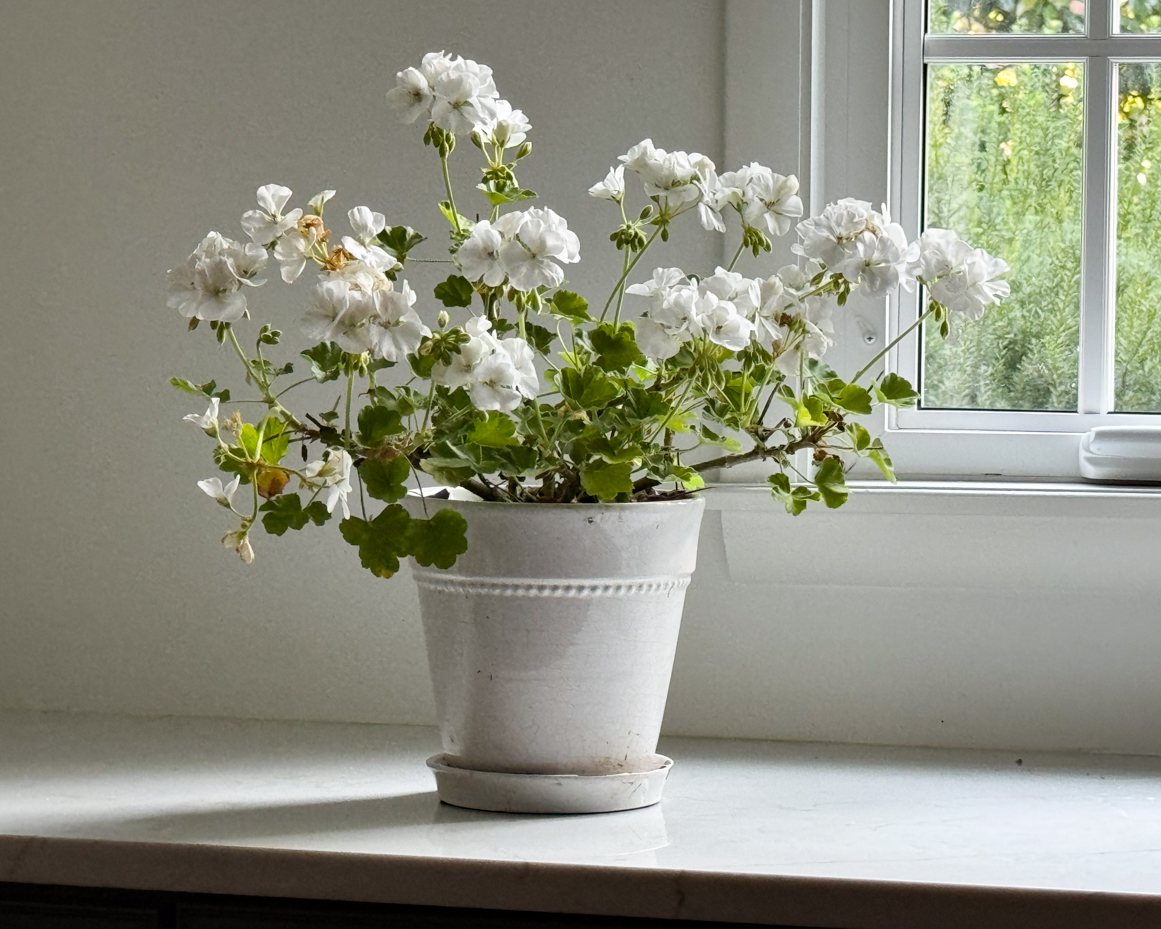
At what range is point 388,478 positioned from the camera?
37.9 inches

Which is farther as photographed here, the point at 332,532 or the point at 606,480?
the point at 332,532

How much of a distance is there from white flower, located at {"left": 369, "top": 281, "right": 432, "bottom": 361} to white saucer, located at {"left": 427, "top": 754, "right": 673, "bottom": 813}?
0.36 meters

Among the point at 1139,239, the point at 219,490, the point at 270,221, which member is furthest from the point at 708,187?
the point at 1139,239

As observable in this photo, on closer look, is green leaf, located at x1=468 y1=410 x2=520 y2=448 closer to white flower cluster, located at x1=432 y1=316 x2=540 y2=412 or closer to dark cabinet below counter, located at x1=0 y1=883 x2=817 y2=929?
white flower cluster, located at x1=432 y1=316 x2=540 y2=412

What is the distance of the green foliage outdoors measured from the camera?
1.39 metres

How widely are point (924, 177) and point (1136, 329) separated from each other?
0.92 ft

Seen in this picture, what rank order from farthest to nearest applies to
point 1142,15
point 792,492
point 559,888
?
point 1142,15 → point 792,492 → point 559,888

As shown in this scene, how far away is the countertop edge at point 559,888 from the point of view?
0.85 meters

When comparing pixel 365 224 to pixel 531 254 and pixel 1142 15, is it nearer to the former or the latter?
pixel 531 254

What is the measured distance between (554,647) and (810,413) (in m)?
0.28

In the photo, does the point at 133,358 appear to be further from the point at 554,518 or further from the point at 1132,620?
the point at 1132,620

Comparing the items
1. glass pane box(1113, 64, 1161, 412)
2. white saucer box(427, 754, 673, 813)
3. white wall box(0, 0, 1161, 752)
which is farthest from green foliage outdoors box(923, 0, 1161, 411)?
white saucer box(427, 754, 673, 813)

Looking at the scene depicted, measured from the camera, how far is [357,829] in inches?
39.6

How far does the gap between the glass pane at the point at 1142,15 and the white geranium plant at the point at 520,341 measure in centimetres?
52
